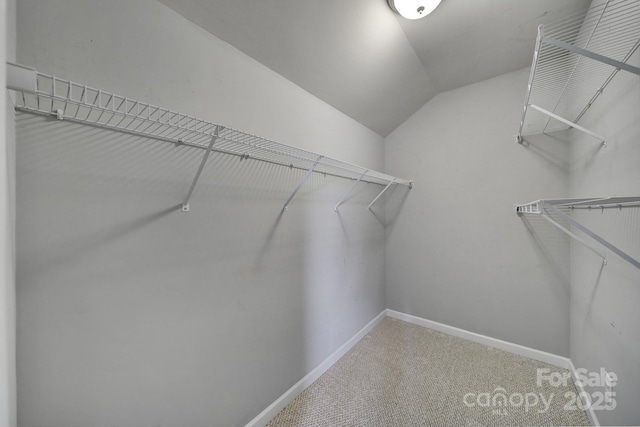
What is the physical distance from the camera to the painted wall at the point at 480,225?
179 centimetres

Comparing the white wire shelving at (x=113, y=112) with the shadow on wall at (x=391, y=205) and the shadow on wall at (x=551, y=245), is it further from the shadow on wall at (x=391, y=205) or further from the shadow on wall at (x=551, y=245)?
the shadow on wall at (x=551, y=245)

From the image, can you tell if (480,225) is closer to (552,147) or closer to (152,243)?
(552,147)

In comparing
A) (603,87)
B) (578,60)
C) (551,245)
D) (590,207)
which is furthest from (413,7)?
(551,245)

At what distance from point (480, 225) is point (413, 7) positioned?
1.73 m

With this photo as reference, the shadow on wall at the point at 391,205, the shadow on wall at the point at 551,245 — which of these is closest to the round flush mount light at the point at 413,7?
the shadow on wall at the point at 391,205

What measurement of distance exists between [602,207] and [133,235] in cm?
217

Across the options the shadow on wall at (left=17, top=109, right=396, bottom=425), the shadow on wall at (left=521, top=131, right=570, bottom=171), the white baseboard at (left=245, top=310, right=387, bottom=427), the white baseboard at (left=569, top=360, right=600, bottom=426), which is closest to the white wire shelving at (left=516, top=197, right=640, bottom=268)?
the shadow on wall at (left=521, top=131, right=570, bottom=171)

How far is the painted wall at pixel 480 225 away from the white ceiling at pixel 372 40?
0.33 m

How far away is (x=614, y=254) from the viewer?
1090 mm

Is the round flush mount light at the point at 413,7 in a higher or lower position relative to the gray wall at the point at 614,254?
higher

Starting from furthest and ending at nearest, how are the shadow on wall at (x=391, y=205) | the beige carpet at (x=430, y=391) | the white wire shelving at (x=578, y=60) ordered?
1. the shadow on wall at (x=391, y=205)
2. the beige carpet at (x=430, y=391)
3. the white wire shelving at (x=578, y=60)

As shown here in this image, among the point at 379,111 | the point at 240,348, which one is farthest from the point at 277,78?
the point at 240,348

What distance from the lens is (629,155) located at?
3.21 feet

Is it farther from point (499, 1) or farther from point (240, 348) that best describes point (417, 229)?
point (240, 348)
